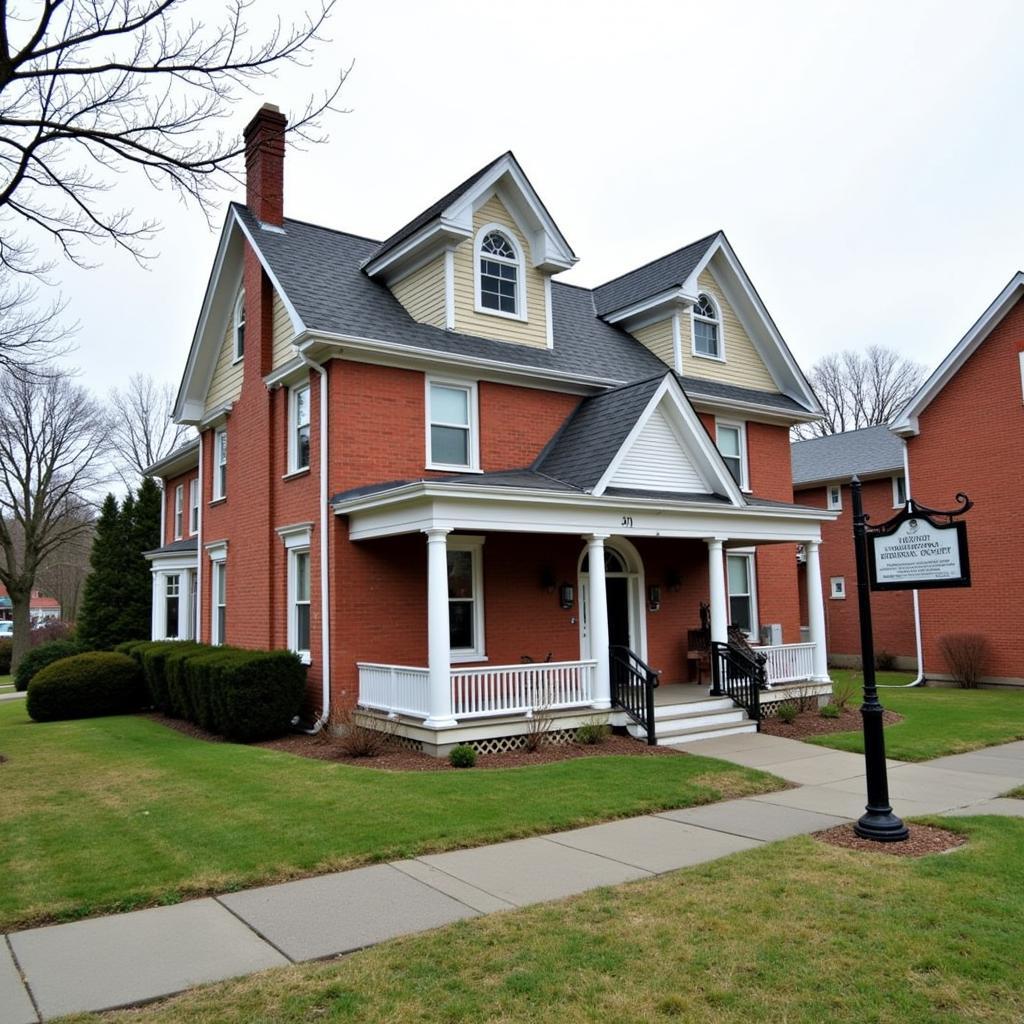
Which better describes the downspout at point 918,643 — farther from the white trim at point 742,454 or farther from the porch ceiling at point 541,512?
the porch ceiling at point 541,512

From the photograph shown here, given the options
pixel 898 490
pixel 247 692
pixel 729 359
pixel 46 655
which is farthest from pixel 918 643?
pixel 46 655

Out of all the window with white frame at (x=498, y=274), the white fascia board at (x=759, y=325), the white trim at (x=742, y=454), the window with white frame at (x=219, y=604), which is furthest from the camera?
the white trim at (x=742, y=454)

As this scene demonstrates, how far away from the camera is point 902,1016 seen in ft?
14.5

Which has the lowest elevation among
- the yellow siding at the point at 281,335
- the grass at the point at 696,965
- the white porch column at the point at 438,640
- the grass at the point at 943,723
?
the grass at the point at 943,723

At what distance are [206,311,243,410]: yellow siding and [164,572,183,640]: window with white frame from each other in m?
5.31

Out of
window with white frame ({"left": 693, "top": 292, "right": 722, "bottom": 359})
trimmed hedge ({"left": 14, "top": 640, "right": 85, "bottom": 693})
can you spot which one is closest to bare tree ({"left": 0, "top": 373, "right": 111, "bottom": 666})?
trimmed hedge ({"left": 14, "top": 640, "right": 85, "bottom": 693})

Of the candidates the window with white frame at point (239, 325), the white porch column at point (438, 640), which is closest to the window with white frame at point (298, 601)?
the white porch column at point (438, 640)

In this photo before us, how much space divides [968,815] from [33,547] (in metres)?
A: 39.8

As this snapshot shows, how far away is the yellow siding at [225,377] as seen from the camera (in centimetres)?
1873

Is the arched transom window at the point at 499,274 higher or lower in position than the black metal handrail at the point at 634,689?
higher

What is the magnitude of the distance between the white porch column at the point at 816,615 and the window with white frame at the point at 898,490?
11.2m

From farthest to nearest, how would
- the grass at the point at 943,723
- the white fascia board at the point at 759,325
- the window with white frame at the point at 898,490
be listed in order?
the window with white frame at the point at 898,490, the white fascia board at the point at 759,325, the grass at the point at 943,723

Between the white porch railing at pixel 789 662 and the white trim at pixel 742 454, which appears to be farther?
the white trim at pixel 742 454

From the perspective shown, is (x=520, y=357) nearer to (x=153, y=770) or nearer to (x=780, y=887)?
(x=153, y=770)
